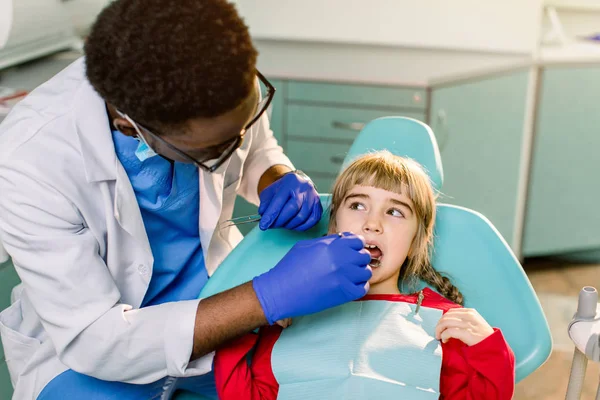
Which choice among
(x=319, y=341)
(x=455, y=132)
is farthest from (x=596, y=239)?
(x=319, y=341)

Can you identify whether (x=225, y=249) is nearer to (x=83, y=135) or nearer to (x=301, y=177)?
(x=301, y=177)

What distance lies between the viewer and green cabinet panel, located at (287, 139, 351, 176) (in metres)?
2.77

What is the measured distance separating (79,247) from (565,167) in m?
2.21

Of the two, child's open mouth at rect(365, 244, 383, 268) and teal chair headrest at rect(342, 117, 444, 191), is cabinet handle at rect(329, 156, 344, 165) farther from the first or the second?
child's open mouth at rect(365, 244, 383, 268)

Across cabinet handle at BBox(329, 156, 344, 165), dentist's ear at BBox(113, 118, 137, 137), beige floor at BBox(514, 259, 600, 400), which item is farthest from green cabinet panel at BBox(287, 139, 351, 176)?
dentist's ear at BBox(113, 118, 137, 137)

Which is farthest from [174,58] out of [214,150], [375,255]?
[375,255]

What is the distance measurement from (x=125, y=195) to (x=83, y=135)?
0.13m

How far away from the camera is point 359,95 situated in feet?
8.75

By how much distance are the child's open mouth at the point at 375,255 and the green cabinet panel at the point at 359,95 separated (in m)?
1.31

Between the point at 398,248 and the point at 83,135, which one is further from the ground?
the point at 83,135

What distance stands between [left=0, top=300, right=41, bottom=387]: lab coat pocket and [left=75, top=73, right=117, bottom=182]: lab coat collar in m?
0.37

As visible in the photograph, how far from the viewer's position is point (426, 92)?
8.48 feet

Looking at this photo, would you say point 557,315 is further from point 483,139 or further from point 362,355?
point 362,355

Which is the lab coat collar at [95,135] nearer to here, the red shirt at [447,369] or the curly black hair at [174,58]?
the curly black hair at [174,58]
